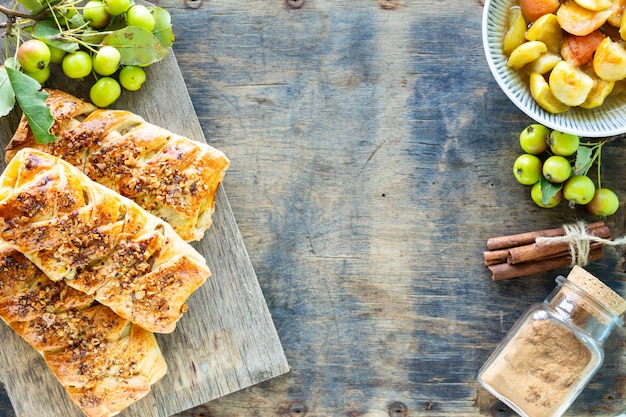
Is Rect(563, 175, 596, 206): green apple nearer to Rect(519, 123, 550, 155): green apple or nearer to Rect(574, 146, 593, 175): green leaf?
Rect(574, 146, 593, 175): green leaf

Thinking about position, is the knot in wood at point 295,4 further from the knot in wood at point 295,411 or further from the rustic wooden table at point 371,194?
the knot in wood at point 295,411

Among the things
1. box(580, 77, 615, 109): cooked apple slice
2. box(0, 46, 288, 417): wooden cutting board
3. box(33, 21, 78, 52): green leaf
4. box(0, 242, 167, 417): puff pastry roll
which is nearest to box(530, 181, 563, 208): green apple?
box(580, 77, 615, 109): cooked apple slice

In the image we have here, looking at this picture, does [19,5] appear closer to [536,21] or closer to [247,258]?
[247,258]

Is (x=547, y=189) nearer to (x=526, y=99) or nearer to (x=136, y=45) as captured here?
(x=526, y=99)

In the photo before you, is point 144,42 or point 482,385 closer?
point 144,42

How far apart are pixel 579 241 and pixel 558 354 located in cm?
47

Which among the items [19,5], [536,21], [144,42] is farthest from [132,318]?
[536,21]

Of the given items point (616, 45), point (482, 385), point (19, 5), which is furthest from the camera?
point (482, 385)

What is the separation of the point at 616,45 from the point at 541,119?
36cm

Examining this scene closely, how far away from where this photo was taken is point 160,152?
242cm

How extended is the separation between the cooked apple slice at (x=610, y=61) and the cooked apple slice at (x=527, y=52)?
0.63 ft

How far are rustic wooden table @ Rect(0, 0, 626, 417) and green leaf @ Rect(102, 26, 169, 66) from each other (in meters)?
0.25

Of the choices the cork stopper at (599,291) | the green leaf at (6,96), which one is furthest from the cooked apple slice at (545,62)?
the green leaf at (6,96)

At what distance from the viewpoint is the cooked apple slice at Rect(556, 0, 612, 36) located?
2.28 meters
